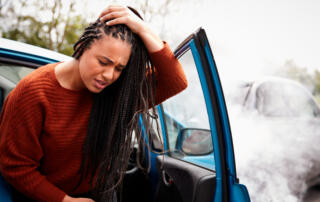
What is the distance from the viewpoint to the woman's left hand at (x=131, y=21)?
3.71 feet

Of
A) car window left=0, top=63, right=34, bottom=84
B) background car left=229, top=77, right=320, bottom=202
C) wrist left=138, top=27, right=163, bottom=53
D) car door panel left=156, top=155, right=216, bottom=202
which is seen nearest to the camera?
wrist left=138, top=27, right=163, bottom=53

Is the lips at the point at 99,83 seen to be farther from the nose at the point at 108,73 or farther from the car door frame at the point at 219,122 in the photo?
the car door frame at the point at 219,122

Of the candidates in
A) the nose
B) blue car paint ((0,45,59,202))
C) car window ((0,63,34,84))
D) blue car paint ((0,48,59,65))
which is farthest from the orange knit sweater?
car window ((0,63,34,84))

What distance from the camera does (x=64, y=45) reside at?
39.1 ft

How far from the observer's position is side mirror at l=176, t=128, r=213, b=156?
1.68 m

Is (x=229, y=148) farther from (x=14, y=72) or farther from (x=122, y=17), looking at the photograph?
(x=14, y=72)

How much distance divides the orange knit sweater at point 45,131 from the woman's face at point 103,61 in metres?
0.16

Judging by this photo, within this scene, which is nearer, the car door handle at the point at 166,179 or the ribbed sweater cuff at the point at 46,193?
the ribbed sweater cuff at the point at 46,193

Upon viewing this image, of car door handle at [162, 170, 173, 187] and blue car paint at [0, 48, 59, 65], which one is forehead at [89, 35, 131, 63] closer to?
blue car paint at [0, 48, 59, 65]

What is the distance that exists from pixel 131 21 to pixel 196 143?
3.56 feet

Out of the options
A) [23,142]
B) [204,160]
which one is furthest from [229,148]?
[23,142]

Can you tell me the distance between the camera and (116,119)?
1.28m

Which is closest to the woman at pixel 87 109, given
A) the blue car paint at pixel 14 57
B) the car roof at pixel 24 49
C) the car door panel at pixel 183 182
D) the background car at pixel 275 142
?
→ the blue car paint at pixel 14 57

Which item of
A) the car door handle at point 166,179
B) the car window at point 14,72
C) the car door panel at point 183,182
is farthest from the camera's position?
the car window at point 14,72
